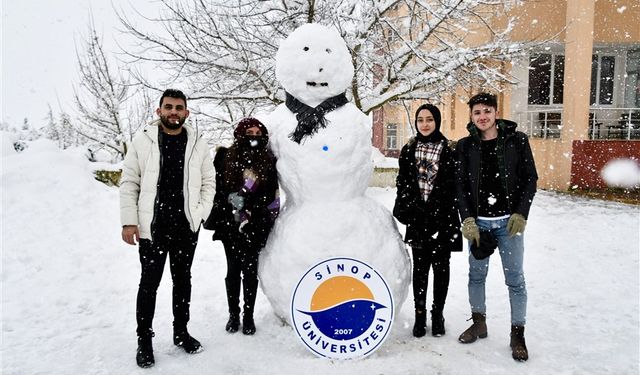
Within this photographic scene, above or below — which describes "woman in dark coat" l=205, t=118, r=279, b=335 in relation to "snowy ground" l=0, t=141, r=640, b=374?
above

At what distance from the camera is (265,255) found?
331cm

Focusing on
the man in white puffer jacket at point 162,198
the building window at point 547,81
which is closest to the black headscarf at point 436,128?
the man in white puffer jacket at point 162,198

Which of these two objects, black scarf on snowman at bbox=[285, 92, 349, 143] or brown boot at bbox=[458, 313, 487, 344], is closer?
black scarf on snowman at bbox=[285, 92, 349, 143]

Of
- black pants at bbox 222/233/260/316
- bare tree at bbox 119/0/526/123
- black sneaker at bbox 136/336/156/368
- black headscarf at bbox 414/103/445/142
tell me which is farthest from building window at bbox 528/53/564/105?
black sneaker at bbox 136/336/156/368

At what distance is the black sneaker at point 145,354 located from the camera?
2926 mm

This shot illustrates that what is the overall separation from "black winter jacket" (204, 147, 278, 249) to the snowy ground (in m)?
0.79

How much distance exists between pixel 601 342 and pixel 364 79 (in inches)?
231

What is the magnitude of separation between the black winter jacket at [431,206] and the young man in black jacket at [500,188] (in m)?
0.10

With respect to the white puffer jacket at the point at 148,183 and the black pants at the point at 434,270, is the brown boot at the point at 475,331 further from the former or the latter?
the white puffer jacket at the point at 148,183

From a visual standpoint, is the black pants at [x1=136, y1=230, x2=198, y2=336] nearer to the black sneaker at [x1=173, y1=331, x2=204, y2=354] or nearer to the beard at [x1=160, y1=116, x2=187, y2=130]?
the black sneaker at [x1=173, y1=331, x2=204, y2=354]

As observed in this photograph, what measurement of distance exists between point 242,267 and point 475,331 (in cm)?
181

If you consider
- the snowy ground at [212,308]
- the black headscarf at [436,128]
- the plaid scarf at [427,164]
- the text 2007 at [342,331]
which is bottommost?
the snowy ground at [212,308]

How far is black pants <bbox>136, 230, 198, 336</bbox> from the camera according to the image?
2.99 m

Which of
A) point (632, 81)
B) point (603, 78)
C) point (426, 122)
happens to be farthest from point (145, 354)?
point (632, 81)
